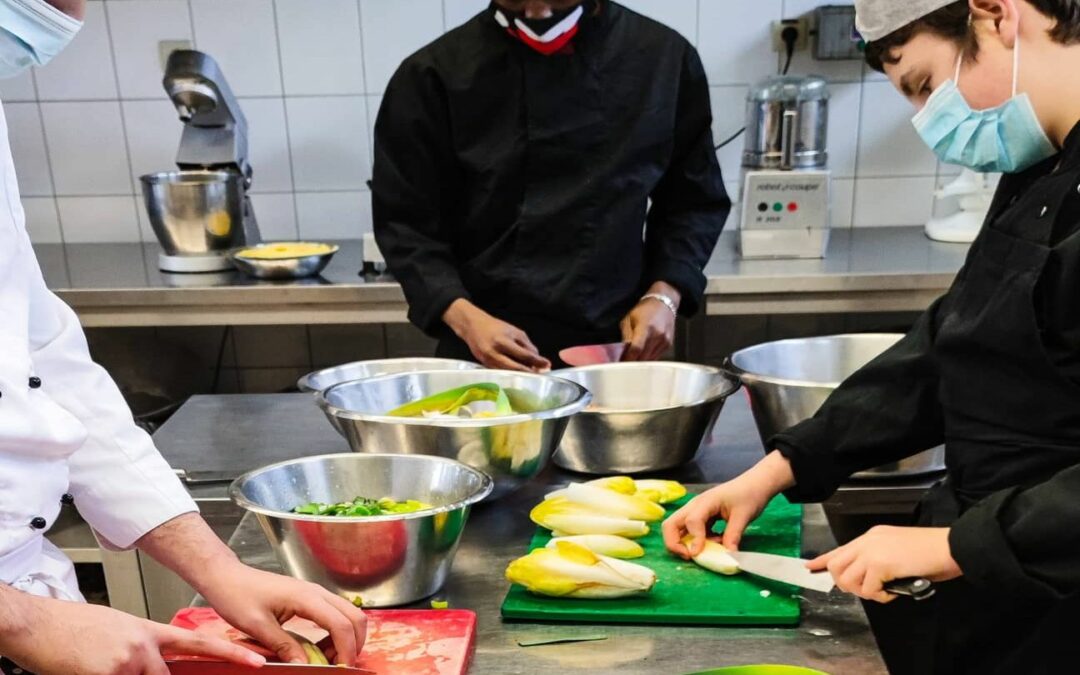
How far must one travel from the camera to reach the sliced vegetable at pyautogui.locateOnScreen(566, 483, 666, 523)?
45.1 inches

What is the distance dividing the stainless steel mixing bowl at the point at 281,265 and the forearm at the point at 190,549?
138 centimetres

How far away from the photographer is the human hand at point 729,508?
1097 millimetres

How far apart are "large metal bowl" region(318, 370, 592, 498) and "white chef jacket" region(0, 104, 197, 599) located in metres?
0.26

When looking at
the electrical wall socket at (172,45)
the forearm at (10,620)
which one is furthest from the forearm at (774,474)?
the electrical wall socket at (172,45)

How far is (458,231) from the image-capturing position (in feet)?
6.39

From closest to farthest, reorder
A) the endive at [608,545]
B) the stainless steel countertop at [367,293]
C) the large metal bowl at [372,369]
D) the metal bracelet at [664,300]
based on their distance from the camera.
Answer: the endive at [608,545] → the large metal bowl at [372,369] → the metal bracelet at [664,300] → the stainless steel countertop at [367,293]

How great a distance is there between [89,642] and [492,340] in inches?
38.1

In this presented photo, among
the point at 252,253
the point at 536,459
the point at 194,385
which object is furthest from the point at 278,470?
the point at 194,385

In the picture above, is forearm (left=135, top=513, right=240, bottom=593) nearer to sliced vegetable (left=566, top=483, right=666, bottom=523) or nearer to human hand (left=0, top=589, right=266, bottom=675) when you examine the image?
human hand (left=0, top=589, right=266, bottom=675)

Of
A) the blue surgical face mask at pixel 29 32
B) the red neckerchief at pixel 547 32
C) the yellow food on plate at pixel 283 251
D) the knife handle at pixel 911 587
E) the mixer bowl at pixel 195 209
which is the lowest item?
the knife handle at pixel 911 587

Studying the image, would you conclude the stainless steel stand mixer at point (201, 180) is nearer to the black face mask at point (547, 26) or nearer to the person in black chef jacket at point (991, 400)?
the black face mask at point (547, 26)

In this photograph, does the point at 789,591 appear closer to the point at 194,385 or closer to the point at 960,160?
the point at 960,160

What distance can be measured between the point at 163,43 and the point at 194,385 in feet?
3.20

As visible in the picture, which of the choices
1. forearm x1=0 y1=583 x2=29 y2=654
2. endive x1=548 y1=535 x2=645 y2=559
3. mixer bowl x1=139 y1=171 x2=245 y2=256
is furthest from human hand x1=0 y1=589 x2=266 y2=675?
mixer bowl x1=139 y1=171 x2=245 y2=256
